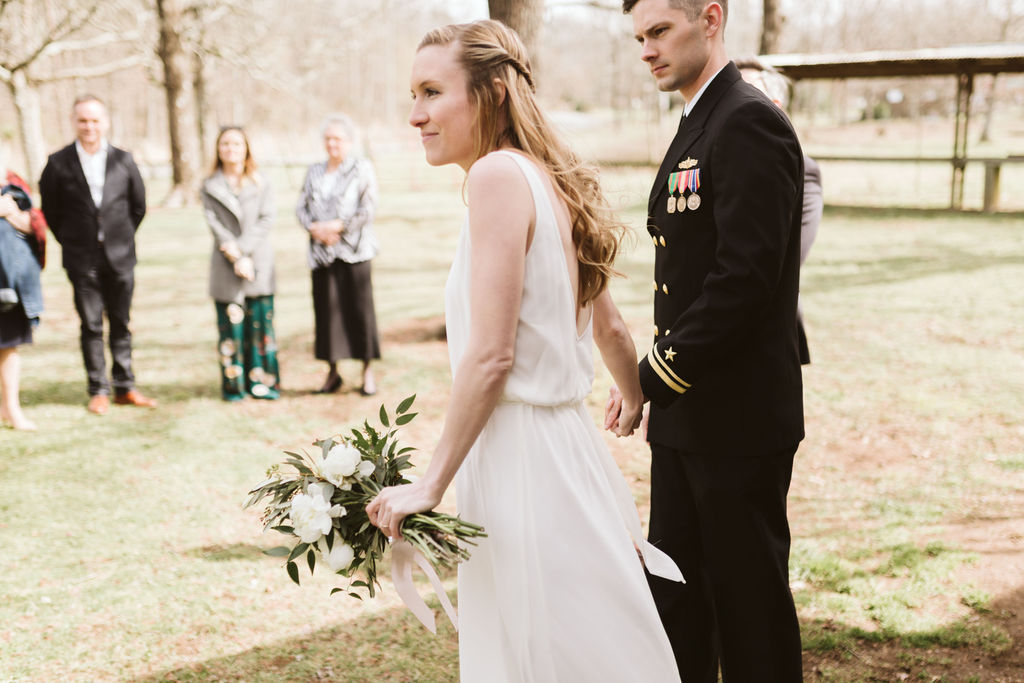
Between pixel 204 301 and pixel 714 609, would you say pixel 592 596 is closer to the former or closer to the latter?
pixel 714 609

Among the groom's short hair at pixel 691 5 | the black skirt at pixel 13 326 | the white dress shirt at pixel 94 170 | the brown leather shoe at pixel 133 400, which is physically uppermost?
the groom's short hair at pixel 691 5

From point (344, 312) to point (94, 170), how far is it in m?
2.22

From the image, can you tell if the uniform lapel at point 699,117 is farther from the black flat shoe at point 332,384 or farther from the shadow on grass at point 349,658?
the black flat shoe at point 332,384

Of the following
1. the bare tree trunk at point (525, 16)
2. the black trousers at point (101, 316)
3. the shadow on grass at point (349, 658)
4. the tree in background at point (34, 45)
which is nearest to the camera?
the shadow on grass at point (349, 658)

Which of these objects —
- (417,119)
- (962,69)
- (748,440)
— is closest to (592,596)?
(748,440)

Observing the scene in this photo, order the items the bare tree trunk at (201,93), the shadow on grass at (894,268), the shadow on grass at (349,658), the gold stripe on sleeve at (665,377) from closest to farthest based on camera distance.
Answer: the gold stripe on sleeve at (665,377) → the shadow on grass at (349,658) → the shadow on grass at (894,268) → the bare tree trunk at (201,93)

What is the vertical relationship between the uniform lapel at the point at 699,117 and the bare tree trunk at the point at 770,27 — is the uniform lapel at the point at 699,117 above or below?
below

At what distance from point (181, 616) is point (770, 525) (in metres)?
2.68

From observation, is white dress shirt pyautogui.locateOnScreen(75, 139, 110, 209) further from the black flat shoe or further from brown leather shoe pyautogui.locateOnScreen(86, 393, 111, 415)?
the black flat shoe

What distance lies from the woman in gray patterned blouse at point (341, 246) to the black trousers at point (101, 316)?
150 centimetres

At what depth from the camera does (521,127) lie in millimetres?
2055

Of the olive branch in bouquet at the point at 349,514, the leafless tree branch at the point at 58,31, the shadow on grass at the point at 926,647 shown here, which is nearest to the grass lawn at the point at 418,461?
the shadow on grass at the point at 926,647

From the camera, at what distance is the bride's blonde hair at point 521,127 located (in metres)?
2.02

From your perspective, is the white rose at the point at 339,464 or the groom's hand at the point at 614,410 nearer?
the white rose at the point at 339,464
